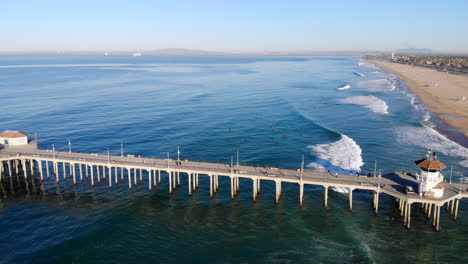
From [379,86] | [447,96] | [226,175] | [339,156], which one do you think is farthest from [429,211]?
[379,86]

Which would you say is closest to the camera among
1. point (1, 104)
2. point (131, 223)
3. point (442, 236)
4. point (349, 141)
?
point (442, 236)

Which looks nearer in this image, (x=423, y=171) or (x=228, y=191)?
(x=423, y=171)

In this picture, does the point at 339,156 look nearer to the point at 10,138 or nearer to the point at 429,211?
the point at 429,211

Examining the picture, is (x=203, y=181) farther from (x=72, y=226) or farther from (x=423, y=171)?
(x=423, y=171)

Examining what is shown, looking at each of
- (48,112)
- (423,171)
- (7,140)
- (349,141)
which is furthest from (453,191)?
(48,112)

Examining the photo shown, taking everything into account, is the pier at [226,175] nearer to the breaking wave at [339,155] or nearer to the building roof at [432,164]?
the building roof at [432,164]

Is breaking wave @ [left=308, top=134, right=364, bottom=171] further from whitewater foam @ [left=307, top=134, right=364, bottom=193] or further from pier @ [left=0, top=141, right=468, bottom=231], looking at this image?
pier @ [left=0, top=141, right=468, bottom=231]
